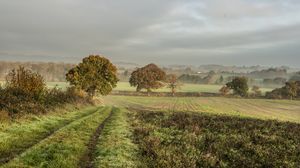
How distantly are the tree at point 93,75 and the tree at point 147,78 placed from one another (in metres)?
50.9

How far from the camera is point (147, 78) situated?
138 metres

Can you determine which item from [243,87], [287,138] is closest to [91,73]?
[287,138]

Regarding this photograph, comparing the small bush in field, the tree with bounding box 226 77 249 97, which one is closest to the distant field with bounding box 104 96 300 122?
the tree with bounding box 226 77 249 97

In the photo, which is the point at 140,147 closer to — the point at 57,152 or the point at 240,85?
the point at 57,152

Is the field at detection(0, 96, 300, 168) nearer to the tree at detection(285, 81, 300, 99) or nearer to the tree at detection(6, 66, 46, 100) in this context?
the tree at detection(6, 66, 46, 100)

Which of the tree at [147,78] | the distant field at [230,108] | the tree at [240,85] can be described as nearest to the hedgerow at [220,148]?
the distant field at [230,108]

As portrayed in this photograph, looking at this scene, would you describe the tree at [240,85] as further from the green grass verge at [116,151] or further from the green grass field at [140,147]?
the green grass verge at [116,151]

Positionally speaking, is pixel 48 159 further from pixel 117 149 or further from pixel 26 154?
pixel 117 149

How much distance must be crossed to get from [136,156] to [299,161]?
8.64 m

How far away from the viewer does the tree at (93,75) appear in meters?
80.7

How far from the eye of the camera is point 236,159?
1781 centimetres

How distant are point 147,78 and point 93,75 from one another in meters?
57.2

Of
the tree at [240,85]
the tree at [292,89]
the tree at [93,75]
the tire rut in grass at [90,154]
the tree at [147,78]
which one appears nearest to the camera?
the tire rut in grass at [90,154]

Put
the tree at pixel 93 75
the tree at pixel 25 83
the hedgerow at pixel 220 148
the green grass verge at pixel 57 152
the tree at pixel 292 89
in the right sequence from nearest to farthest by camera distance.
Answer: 1. the green grass verge at pixel 57 152
2. the hedgerow at pixel 220 148
3. the tree at pixel 25 83
4. the tree at pixel 93 75
5. the tree at pixel 292 89
